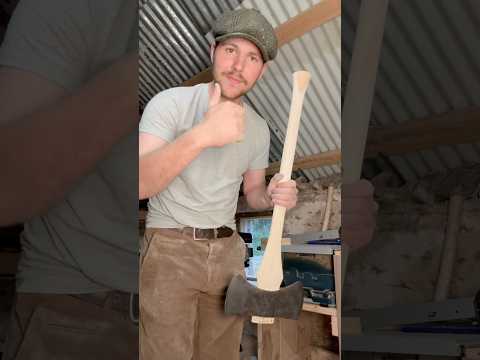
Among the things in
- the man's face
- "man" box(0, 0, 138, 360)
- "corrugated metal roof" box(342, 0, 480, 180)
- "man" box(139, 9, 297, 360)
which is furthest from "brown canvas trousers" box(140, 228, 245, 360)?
"corrugated metal roof" box(342, 0, 480, 180)

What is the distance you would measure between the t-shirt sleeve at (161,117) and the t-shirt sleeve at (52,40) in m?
0.15

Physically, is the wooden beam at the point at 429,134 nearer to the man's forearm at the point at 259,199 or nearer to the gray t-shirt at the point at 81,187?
the man's forearm at the point at 259,199

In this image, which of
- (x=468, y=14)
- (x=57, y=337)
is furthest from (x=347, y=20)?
(x=57, y=337)

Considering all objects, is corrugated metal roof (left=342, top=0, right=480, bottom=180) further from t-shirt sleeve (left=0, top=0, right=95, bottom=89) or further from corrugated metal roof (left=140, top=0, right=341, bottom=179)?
t-shirt sleeve (left=0, top=0, right=95, bottom=89)

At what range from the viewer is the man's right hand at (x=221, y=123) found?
0.51 m

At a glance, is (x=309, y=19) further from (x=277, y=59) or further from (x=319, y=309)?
(x=319, y=309)

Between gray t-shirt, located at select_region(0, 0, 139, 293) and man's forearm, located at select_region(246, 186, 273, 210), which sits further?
man's forearm, located at select_region(246, 186, 273, 210)

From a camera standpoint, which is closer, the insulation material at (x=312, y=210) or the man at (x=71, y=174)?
the man at (x=71, y=174)

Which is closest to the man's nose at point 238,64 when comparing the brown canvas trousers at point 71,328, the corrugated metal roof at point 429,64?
the corrugated metal roof at point 429,64

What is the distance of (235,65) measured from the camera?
21.9 inches

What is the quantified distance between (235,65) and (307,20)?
14 cm

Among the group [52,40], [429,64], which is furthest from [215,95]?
[429,64]

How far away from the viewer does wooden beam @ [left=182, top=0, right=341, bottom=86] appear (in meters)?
0.57

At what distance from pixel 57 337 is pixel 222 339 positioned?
0.23 m
